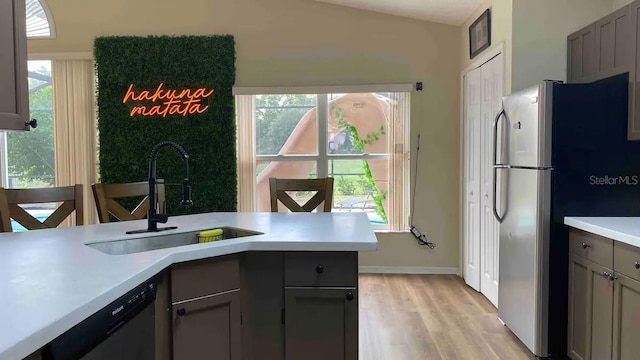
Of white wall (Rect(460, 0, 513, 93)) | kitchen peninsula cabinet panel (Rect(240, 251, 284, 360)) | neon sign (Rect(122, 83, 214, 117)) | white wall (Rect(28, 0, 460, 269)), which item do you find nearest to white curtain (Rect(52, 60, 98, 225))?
white wall (Rect(28, 0, 460, 269))

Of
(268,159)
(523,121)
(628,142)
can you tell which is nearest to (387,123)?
(268,159)

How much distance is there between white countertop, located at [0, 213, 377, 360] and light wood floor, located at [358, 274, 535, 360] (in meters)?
1.08

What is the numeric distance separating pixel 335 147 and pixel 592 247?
2976 mm

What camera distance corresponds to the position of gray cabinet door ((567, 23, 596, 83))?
285 centimetres

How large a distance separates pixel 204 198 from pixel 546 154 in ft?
11.6

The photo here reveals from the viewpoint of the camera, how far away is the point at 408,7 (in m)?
4.36

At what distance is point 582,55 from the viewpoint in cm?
298

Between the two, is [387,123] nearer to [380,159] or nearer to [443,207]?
[380,159]

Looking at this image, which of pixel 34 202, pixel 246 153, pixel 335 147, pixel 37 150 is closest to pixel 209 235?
pixel 34 202

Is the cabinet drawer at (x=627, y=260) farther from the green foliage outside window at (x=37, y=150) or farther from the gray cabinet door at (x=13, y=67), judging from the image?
the green foliage outside window at (x=37, y=150)

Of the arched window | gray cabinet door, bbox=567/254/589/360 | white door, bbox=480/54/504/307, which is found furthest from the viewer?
the arched window

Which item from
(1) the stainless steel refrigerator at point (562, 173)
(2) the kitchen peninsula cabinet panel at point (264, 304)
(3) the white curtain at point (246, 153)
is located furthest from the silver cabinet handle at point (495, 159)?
(3) the white curtain at point (246, 153)

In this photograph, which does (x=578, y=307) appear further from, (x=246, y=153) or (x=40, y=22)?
(x=40, y=22)

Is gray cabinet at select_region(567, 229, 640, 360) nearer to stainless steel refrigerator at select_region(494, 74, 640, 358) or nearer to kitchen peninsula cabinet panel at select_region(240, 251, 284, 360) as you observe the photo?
stainless steel refrigerator at select_region(494, 74, 640, 358)
